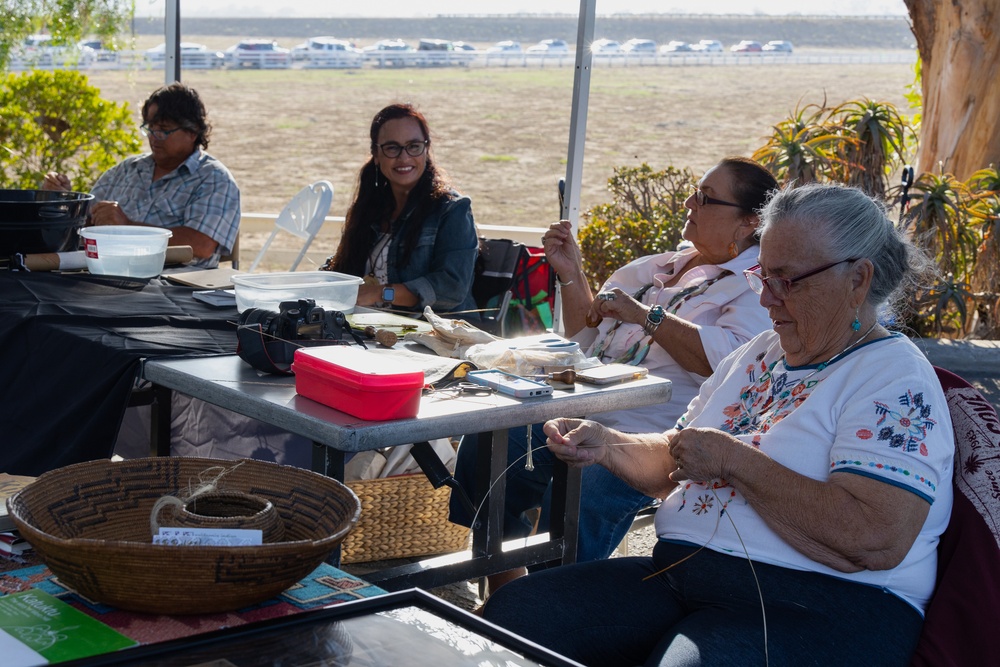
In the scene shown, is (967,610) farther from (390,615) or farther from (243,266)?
(243,266)

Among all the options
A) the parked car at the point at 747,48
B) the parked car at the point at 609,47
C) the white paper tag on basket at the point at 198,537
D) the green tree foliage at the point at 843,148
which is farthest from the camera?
the parked car at the point at 747,48

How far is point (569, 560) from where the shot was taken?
251 cm

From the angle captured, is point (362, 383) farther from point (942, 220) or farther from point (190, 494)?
point (942, 220)

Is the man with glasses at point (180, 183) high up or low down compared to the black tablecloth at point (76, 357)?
up

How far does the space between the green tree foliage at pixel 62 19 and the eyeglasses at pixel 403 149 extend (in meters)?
4.97

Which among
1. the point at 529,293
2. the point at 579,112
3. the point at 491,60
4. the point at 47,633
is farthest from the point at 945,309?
the point at 491,60

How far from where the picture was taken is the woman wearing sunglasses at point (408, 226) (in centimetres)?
379

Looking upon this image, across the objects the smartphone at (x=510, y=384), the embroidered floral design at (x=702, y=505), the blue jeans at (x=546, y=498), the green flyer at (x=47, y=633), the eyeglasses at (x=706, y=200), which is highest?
the eyeglasses at (x=706, y=200)

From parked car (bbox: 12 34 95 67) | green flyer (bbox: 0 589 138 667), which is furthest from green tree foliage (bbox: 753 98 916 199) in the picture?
parked car (bbox: 12 34 95 67)

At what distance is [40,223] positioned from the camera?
3.32m

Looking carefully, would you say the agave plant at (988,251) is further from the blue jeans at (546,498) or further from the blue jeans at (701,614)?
the blue jeans at (701,614)

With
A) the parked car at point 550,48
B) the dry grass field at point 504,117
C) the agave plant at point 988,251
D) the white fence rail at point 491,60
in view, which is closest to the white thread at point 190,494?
the agave plant at point 988,251

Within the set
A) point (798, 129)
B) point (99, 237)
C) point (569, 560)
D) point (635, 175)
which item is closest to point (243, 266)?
point (635, 175)

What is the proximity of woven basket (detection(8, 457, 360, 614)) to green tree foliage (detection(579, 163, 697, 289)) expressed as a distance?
13.8 feet
